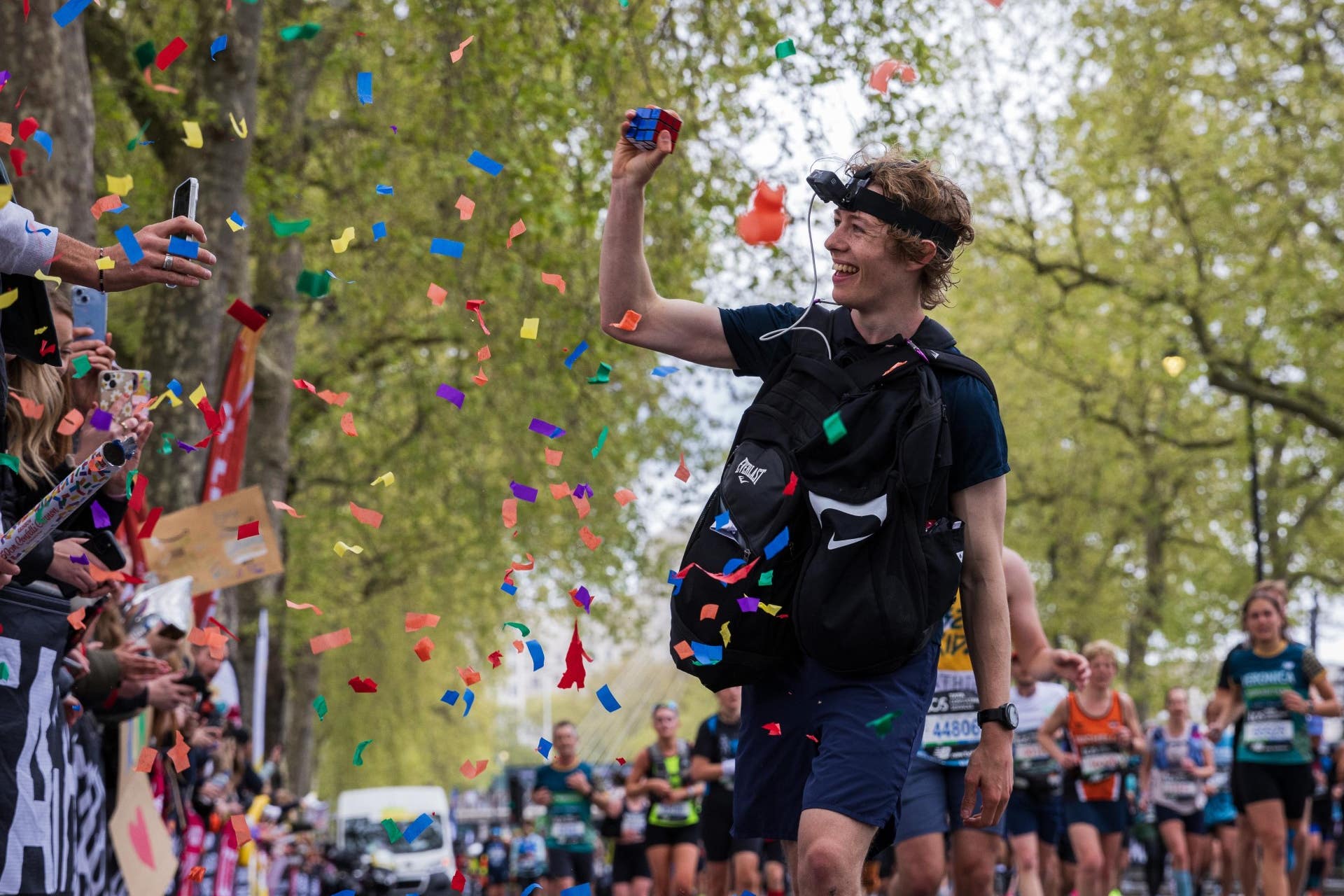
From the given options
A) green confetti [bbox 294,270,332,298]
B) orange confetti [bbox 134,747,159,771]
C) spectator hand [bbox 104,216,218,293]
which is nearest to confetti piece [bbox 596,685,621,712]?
green confetti [bbox 294,270,332,298]

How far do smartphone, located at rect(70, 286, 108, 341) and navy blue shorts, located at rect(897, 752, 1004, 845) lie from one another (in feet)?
11.2

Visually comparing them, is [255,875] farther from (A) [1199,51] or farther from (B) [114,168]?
(A) [1199,51]

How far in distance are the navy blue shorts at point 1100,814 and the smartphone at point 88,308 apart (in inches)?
354

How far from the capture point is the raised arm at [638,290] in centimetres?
390

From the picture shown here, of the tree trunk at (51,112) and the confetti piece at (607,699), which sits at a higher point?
the tree trunk at (51,112)

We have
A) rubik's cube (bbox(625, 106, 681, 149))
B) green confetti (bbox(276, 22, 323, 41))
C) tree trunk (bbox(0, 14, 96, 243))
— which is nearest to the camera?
rubik's cube (bbox(625, 106, 681, 149))

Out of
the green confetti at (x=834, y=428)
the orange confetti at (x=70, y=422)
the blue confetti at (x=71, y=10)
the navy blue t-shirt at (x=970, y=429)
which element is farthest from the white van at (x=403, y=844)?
the green confetti at (x=834, y=428)

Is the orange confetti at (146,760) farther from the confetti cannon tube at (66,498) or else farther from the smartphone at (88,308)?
the confetti cannon tube at (66,498)

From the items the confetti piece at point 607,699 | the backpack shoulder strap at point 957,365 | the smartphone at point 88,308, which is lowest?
the confetti piece at point 607,699

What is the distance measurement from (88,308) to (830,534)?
2.53 metres

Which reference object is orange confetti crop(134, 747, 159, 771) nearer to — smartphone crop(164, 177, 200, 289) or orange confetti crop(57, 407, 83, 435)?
orange confetti crop(57, 407, 83, 435)

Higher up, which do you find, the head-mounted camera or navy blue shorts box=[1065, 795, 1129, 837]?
the head-mounted camera

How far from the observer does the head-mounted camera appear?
3.98 metres

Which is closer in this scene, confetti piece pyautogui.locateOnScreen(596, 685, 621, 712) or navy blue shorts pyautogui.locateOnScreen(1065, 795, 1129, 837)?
confetti piece pyautogui.locateOnScreen(596, 685, 621, 712)
